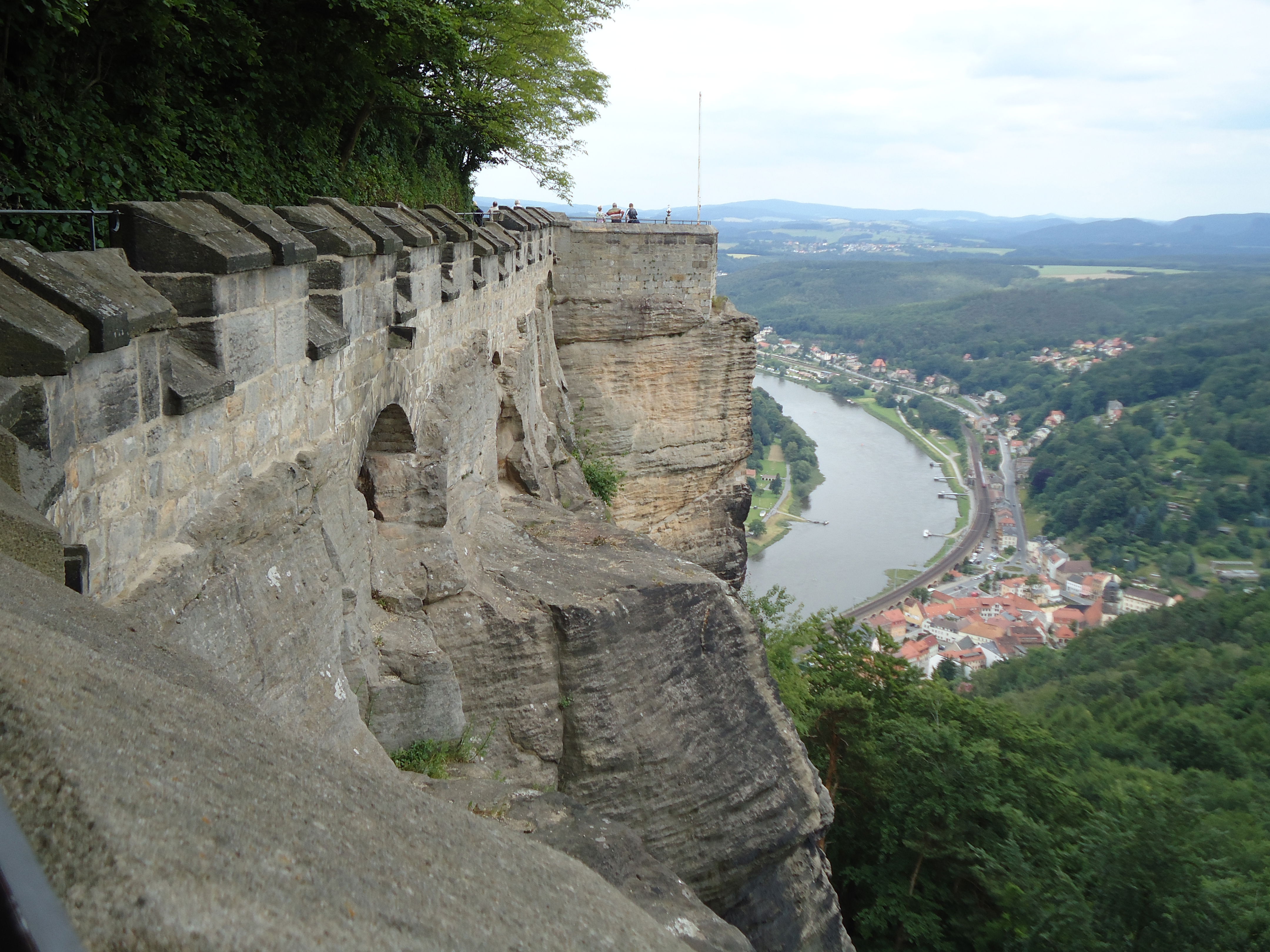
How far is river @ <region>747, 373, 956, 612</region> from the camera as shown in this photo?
52.1m

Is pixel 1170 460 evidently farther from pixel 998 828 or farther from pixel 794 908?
pixel 794 908

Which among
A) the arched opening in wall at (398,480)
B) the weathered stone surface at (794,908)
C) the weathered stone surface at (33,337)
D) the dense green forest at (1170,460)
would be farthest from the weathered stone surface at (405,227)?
the dense green forest at (1170,460)

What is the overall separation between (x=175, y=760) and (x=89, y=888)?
1.73ft

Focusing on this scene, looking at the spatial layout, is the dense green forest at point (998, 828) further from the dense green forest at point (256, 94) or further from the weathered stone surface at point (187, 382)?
the weathered stone surface at point (187, 382)

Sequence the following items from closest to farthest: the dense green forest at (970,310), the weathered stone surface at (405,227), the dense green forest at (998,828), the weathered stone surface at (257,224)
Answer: the weathered stone surface at (257,224), the weathered stone surface at (405,227), the dense green forest at (998,828), the dense green forest at (970,310)

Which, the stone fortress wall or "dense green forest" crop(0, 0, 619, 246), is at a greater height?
"dense green forest" crop(0, 0, 619, 246)

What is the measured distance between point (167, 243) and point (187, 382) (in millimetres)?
581

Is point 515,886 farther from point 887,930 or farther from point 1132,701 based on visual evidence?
point 1132,701

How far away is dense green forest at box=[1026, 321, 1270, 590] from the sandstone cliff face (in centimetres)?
4320

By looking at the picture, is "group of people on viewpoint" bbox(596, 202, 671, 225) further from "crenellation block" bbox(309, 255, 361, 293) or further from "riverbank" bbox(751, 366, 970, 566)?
"riverbank" bbox(751, 366, 970, 566)

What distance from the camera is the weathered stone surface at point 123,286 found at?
3205 millimetres

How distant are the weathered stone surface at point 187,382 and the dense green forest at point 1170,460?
58.2m

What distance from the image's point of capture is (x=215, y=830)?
1506 millimetres

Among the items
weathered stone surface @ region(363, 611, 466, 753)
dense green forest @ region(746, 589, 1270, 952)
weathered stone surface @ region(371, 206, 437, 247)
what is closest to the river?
dense green forest @ region(746, 589, 1270, 952)
